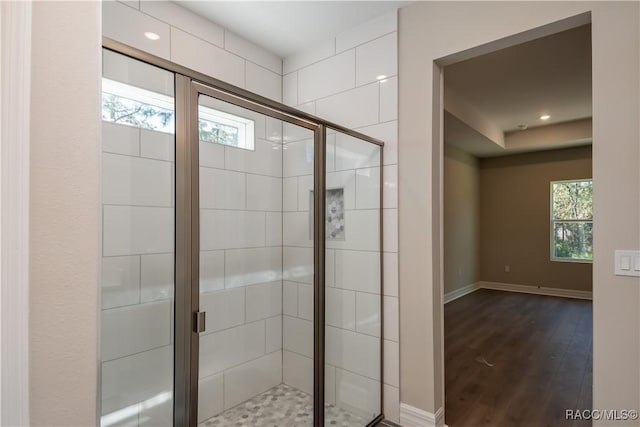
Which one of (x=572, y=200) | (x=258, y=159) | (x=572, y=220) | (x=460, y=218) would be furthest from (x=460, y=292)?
(x=258, y=159)

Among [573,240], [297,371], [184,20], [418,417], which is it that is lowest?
[418,417]

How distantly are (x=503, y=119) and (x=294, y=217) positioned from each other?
14.0 feet

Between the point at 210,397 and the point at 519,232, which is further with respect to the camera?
the point at 519,232

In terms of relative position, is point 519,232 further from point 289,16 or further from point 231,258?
point 231,258

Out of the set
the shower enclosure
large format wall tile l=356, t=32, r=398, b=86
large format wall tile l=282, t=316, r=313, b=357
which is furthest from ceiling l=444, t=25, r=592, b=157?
large format wall tile l=282, t=316, r=313, b=357

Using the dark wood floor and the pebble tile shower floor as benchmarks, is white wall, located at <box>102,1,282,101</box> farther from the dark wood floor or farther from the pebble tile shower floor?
the dark wood floor

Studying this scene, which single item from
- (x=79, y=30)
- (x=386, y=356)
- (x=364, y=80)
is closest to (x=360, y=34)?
(x=364, y=80)

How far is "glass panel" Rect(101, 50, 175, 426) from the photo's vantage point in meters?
1.36

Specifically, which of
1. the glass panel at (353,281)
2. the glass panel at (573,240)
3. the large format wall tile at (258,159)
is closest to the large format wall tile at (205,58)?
the large format wall tile at (258,159)

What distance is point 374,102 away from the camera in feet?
7.30

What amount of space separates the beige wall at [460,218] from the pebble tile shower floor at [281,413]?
388 cm

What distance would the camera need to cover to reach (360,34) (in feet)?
7.50

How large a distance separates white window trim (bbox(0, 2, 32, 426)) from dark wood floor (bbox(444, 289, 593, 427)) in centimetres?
228

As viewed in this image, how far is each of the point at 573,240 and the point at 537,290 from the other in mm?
1055
